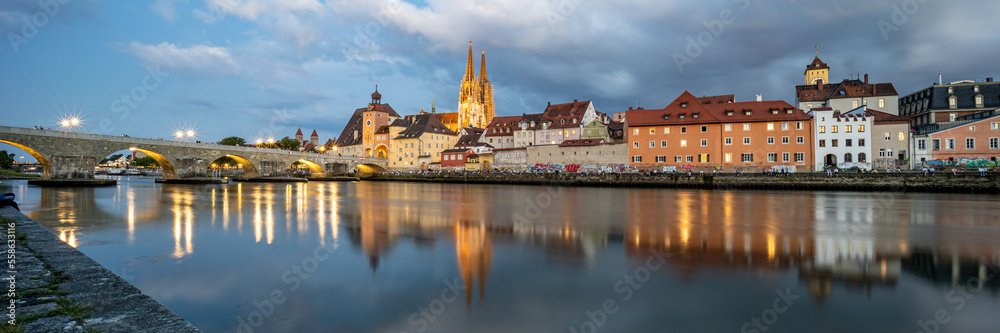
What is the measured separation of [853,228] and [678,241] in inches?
267

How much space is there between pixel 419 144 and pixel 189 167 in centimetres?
3551

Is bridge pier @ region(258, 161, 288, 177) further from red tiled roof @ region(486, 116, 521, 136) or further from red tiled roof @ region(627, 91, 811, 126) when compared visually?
red tiled roof @ region(627, 91, 811, 126)

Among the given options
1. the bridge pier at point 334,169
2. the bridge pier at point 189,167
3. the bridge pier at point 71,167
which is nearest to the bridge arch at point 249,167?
the bridge pier at point 189,167

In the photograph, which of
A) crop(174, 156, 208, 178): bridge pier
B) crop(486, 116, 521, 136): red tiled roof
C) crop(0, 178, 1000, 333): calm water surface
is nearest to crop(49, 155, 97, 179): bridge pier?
crop(174, 156, 208, 178): bridge pier

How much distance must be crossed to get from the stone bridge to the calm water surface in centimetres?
3009

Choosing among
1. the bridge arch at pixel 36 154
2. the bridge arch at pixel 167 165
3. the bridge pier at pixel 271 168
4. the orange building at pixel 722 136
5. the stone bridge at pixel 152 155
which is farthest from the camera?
the bridge pier at pixel 271 168

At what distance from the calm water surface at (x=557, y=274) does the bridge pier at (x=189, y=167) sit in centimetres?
3723

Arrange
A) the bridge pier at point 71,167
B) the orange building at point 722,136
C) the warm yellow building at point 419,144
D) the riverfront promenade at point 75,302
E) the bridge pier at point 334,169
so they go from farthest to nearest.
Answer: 1. the warm yellow building at point 419,144
2. the bridge pier at point 334,169
3. the orange building at point 722,136
4. the bridge pier at point 71,167
5. the riverfront promenade at point 75,302

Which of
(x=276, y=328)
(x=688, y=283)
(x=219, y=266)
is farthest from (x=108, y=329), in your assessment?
(x=688, y=283)

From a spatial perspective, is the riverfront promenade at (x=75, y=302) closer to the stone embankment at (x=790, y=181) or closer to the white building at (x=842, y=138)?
the stone embankment at (x=790, y=181)

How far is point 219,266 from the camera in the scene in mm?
7793

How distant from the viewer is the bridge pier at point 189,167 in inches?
1797

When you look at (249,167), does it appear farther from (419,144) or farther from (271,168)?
(419,144)

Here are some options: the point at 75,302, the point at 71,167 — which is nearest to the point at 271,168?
the point at 71,167
